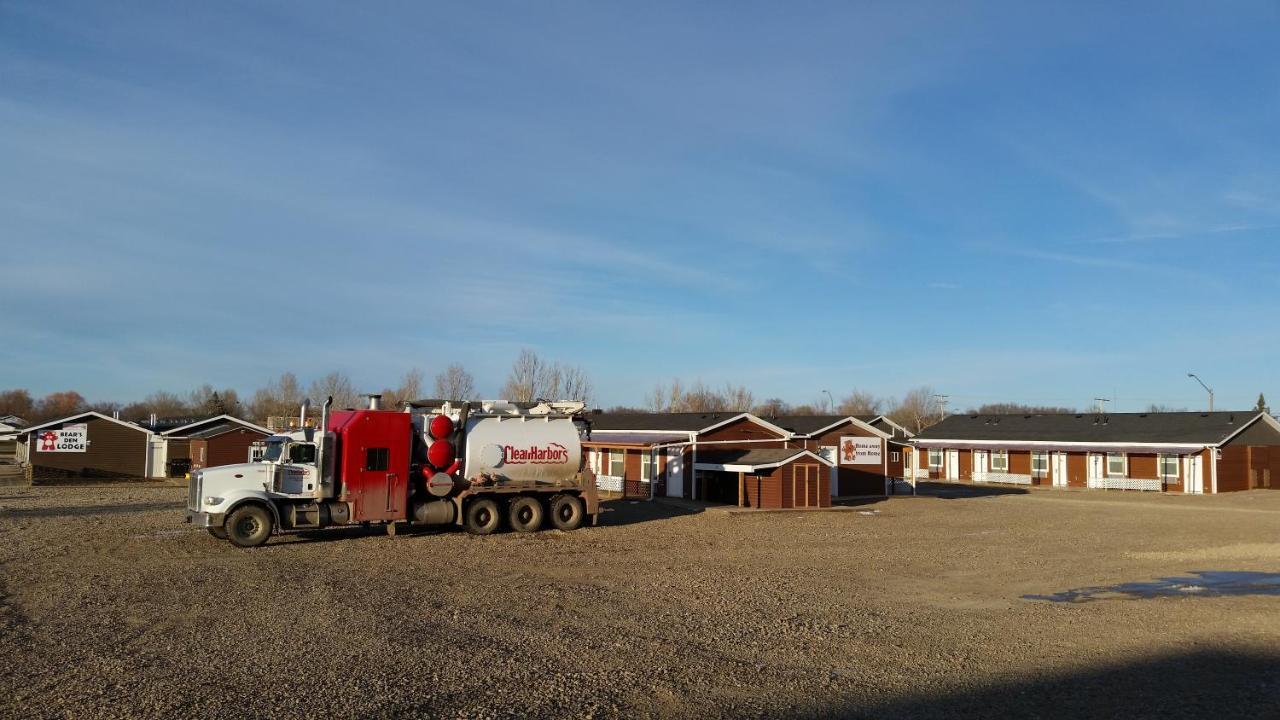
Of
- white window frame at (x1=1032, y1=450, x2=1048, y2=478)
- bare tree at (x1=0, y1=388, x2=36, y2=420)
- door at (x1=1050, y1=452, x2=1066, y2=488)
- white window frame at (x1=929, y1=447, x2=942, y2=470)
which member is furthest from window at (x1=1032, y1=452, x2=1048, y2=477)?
bare tree at (x1=0, y1=388, x2=36, y2=420)

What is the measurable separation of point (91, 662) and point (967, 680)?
31.0ft

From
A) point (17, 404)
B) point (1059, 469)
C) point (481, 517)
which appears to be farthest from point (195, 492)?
point (17, 404)

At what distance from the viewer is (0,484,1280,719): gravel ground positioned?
29.2ft

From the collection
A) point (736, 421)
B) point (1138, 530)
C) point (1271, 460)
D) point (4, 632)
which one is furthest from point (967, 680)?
point (1271, 460)

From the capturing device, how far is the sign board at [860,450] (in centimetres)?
4000

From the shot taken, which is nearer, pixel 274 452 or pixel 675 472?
pixel 274 452

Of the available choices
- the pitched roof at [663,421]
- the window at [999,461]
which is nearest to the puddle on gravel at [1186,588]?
the pitched roof at [663,421]

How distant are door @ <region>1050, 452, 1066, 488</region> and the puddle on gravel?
34.4 meters

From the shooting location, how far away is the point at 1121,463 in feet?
158

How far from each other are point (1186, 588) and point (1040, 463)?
3798 cm

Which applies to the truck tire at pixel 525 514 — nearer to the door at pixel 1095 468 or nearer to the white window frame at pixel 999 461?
the door at pixel 1095 468

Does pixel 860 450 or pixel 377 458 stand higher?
pixel 377 458

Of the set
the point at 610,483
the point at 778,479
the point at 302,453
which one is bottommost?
the point at 610,483

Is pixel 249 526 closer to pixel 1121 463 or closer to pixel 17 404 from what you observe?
pixel 1121 463
